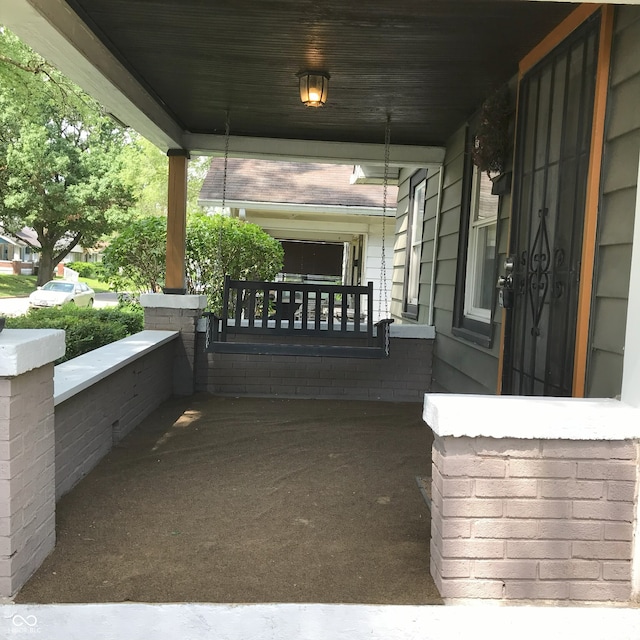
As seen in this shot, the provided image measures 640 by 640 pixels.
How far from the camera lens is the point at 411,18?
10.7 feet

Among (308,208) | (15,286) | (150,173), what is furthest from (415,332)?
(15,286)

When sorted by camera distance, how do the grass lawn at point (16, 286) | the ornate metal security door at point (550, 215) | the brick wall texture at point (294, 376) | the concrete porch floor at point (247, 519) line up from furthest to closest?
the grass lawn at point (16, 286) → the brick wall texture at point (294, 376) → the ornate metal security door at point (550, 215) → the concrete porch floor at point (247, 519)

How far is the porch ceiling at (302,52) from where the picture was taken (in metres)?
3.22

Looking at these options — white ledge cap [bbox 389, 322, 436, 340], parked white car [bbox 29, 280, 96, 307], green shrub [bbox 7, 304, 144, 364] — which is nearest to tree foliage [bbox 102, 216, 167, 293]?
green shrub [bbox 7, 304, 144, 364]

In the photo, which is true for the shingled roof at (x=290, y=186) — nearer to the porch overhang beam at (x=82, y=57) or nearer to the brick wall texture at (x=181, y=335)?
the brick wall texture at (x=181, y=335)

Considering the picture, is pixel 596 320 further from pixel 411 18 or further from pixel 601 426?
pixel 411 18

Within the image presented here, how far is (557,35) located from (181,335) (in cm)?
379

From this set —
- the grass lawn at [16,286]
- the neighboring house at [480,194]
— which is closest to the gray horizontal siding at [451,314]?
the neighboring house at [480,194]

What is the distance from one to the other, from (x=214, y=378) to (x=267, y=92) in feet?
8.43

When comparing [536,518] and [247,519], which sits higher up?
[536,518]

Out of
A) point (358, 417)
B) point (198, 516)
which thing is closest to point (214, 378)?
point (358, 417)

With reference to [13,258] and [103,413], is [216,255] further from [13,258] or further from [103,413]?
[13,258]

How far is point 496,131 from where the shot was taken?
398 centimetres

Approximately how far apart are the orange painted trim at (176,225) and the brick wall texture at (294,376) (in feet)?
2.23
